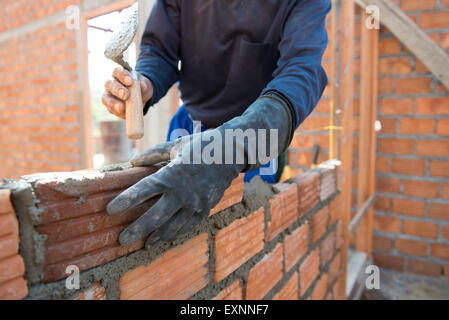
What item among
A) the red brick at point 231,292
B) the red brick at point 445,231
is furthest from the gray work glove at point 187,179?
the red brick at point 445,231

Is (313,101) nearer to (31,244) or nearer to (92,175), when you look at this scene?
(92,175)

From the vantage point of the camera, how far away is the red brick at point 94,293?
22.1 inches

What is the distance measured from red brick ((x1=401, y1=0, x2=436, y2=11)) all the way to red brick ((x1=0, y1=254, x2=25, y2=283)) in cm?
283

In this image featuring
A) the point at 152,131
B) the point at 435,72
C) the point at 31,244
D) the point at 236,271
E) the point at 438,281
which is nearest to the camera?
the point at 31,244

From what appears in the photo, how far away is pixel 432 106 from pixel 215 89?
1910mm

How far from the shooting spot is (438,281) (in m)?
2.49

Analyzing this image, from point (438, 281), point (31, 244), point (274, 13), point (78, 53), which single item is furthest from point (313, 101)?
point (78, 53)

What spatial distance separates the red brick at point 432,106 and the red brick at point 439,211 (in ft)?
2.32

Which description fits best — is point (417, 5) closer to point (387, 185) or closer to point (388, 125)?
point (388, 125)

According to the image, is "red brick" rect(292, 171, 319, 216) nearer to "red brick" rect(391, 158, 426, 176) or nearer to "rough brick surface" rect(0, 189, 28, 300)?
"rough brick surface" rect(0, 189, 28, 300)

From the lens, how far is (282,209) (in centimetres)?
119

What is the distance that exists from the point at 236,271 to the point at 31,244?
0.62 metres
